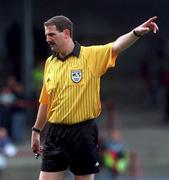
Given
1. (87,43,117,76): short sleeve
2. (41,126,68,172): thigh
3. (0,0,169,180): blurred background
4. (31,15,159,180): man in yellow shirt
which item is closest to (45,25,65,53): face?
(31,15,159,180): man in yellow shirt

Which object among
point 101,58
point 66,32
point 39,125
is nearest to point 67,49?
point 66,32

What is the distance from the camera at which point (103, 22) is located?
21.7 m

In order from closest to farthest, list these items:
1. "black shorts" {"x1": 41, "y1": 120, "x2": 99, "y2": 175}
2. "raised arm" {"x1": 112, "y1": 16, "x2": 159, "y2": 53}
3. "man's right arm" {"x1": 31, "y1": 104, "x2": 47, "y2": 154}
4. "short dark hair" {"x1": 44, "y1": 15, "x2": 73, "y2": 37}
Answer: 1. "raised arm" {"x1": 112, "y1": 16, "x2": 159, "y2": 53}
2. "short dark hair" {"x1": 44, "y1": 15, "x2": 73, "y2": 37}
3. "black shorts" {"x1": 41, "y1": 120, "x2": 99, "y2": 175}
4. "man's right arm" {"x1": 31, "y1": 104, "x2": 47, "y2": 154}

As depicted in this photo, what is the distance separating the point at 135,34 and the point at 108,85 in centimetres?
1533

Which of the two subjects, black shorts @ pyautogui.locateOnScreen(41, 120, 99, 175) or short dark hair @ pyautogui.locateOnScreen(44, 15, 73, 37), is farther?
black shorts @ pyautogui.locateOnScreen(41, 120, 99, 175)

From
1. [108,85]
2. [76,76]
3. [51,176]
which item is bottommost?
[108,85]

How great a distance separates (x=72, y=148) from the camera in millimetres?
6867

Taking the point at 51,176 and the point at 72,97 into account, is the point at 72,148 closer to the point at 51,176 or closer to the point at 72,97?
the point at 51,176

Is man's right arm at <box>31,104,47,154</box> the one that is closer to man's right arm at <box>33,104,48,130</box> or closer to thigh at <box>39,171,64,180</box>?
man's right arm at <box>33,104,48,130</box>

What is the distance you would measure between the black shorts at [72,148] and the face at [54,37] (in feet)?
1.89

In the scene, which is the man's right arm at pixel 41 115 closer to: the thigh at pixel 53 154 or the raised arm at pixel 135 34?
the thigh at pixel 53 154

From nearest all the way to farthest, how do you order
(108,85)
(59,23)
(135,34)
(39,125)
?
(135,34)
(59,23)
(39,125)
(108,85)

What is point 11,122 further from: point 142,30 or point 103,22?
point 142,30

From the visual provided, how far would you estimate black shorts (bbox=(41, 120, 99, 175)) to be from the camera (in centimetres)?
684
